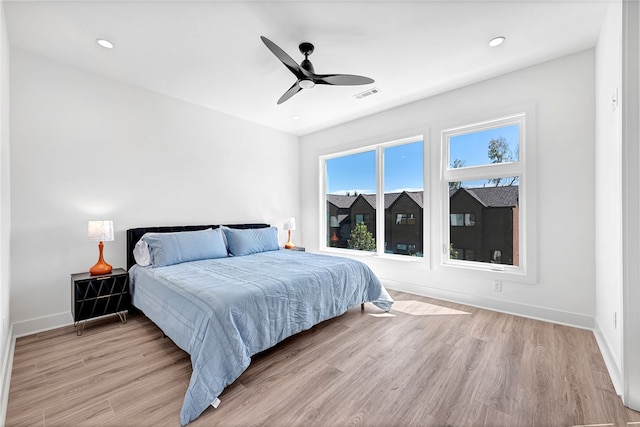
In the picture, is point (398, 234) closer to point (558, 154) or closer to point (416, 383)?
point (558, 154)

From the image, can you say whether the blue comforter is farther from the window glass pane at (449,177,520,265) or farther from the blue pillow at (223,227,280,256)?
the window glass pane at (449,177,520,265)

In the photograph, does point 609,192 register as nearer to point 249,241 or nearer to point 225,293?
point 225,293

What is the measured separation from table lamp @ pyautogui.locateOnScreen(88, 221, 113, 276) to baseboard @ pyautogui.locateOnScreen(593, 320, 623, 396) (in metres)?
4.41

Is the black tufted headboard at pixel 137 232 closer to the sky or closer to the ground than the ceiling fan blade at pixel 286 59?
closer to the ground

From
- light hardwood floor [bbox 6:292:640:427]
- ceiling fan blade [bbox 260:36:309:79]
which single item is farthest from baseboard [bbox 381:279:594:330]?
ceiling fan blade [bbox 260:36:309:79]

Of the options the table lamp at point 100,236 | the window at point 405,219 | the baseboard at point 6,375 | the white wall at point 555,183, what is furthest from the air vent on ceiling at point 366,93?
the baseboard at point 6,375

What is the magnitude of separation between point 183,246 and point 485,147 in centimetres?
392

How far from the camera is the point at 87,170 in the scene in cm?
309

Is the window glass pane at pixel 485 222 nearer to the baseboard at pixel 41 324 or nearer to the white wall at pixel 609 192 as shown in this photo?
the white wall at pixel 609 192

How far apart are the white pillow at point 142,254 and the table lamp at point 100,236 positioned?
0.28 meters

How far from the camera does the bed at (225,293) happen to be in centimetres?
180

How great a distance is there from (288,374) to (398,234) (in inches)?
112

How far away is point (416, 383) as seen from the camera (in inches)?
75.5

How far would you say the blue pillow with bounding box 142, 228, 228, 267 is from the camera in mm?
3066
